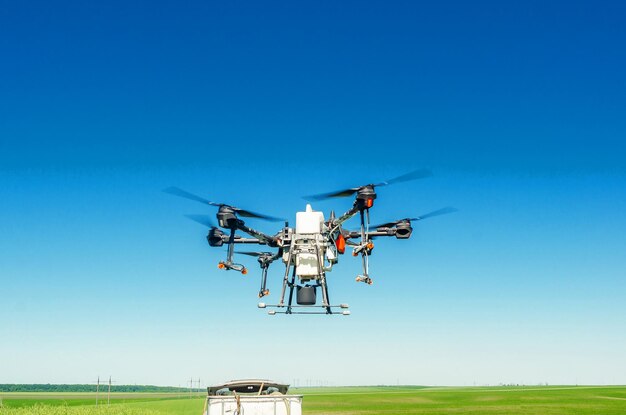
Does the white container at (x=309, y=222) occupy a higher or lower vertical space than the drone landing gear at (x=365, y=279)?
higher

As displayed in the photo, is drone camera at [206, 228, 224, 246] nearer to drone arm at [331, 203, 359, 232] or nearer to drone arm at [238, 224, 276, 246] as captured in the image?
drone arm at [238, 224, 276, 246]

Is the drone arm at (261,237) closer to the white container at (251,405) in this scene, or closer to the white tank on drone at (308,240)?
the white tank on drone at (308,240)

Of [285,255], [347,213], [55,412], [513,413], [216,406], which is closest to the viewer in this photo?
[216,406]

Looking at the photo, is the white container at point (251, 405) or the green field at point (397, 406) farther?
the green field at point (397, 406)

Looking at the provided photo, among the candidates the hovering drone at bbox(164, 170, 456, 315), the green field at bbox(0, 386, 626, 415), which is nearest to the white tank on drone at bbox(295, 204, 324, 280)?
the hovering drone at bbox(164, 170, 456, 315)

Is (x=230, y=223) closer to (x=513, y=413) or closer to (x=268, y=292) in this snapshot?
(x=268, y=292)

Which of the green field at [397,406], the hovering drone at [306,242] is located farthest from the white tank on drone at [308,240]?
the green field at [397,406]

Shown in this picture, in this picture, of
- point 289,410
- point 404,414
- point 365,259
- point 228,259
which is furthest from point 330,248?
point 404,414

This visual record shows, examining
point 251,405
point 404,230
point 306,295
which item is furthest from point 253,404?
point 404,230
